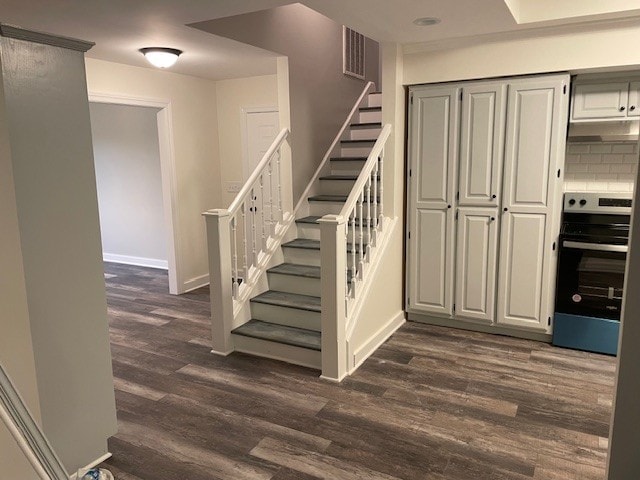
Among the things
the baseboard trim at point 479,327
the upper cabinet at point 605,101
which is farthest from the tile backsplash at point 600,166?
the baseboard trim at point 479,327

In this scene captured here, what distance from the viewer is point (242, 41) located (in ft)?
13.0

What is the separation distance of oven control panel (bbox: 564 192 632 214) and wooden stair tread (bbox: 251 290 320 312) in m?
2.18

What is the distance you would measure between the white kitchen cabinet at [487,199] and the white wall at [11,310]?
3.11 meters

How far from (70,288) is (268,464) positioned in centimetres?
130

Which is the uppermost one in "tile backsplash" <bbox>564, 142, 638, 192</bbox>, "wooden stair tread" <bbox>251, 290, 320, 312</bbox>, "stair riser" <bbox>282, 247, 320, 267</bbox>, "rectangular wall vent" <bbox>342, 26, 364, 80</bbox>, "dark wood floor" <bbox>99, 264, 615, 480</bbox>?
"rectangular wall vent" <bbox>342, 26, 364, 80</bbox>

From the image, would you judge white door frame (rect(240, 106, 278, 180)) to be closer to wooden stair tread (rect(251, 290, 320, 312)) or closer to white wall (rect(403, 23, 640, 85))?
white wall (rect(403, 23, 640, 85))

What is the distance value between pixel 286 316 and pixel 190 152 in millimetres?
2600

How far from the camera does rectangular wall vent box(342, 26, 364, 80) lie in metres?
5.40

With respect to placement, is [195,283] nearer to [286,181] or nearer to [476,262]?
[286,181]

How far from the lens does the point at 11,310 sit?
78.4 inches

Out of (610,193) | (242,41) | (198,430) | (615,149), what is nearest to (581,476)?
(198,430)

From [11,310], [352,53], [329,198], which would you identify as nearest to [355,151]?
[329,198]

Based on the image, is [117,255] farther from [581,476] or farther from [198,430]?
[581,476]

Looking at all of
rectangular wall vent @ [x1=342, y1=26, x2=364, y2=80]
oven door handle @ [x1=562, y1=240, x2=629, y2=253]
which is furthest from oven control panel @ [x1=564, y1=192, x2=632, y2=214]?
rectangular wall vent @ [x1=342, y1=26, x2=364, y2=80]
